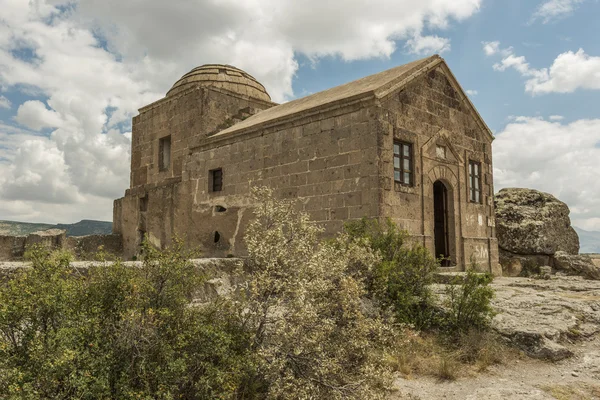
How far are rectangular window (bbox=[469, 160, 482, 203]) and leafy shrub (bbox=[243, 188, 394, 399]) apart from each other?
25.3 ft

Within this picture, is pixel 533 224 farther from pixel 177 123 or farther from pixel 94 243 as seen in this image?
pixel 94 243

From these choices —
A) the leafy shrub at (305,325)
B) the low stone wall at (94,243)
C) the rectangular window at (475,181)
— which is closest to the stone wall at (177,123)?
the low stone wall at (94,243)

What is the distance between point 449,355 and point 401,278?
60.5 inches

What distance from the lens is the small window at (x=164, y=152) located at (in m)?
15.6

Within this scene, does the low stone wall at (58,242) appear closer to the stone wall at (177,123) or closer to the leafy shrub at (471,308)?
the stone wall at (177,123)

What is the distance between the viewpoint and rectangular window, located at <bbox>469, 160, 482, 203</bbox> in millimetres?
11984

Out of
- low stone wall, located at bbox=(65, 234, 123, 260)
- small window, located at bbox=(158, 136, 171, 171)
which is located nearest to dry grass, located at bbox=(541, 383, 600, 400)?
low stone wall, located at bbox=(65, 234, 123, 260)

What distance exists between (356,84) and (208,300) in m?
7.59

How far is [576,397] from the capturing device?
501 cm

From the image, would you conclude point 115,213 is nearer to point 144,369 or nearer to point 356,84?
point 356,84

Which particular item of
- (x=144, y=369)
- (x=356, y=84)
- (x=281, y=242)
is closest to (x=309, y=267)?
(x=281, y=242)

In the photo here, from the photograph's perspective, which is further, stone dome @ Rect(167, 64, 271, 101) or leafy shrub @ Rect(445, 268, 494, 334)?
stone dome @ Rect(167, 64, 271, 101)

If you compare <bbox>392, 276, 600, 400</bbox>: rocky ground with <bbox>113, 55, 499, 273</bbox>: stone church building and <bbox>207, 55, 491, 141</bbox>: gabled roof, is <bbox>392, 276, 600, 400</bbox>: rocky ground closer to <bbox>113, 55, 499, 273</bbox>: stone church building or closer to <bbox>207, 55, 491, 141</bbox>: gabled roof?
<bbox>113, 55, 499, 273</bbox>: stone church building

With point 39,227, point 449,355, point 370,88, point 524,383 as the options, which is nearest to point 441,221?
point 370,88
